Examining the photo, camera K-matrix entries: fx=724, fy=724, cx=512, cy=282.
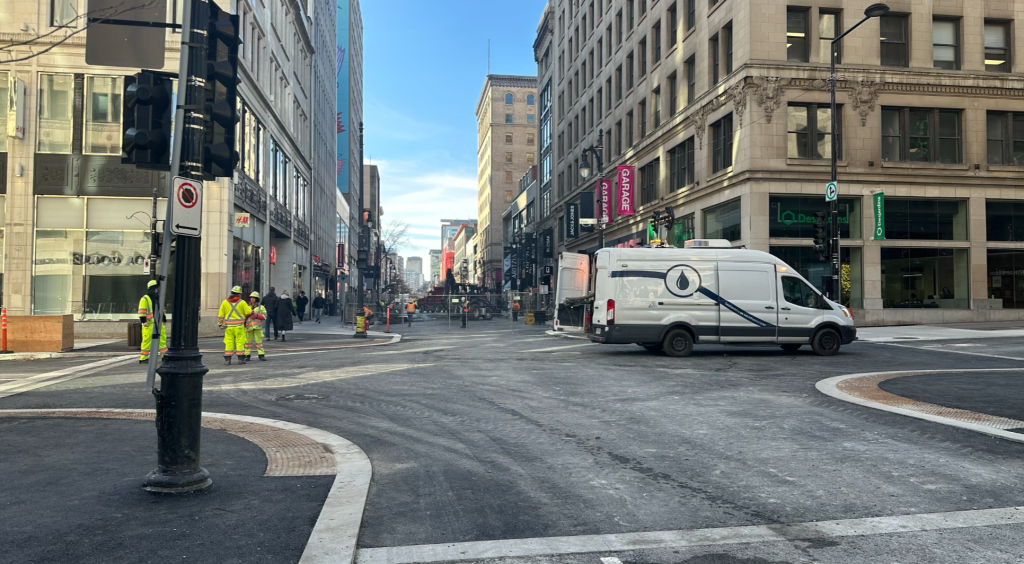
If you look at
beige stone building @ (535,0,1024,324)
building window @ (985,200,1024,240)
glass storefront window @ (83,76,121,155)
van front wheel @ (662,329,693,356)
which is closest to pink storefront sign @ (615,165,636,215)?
beige stone building @ (535,0,1024,324)

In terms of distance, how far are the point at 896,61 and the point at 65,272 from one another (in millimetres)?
32331

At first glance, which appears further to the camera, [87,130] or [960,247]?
[960,247]

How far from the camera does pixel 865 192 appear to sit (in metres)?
28.4

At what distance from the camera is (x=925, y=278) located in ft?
95.4

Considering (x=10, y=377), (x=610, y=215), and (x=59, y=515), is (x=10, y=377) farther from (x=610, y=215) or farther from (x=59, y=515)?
(x=610, y=215)

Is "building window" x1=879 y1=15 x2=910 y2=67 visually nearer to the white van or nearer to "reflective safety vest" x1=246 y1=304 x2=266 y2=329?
the white van

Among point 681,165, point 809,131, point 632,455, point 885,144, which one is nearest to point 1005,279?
point 885,144

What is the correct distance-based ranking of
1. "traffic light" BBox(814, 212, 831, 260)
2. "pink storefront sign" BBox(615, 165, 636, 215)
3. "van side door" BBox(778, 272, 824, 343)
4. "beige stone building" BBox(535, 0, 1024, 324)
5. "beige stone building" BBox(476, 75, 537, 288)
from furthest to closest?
"beige stone building" BBox(476, 75, 537, 288) → "pink storefront sign" BBox(615, 165, 636, 215) → "beige stone building" BBox(535, 0, 1024, 324) → "traffic light" BBox(814, 212, 831, 260) → "van side door" BBox(778, 272, 824, 343)

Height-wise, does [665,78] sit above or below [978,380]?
above

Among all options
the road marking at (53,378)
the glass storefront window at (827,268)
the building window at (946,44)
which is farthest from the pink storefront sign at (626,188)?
the road marking at (53,378)

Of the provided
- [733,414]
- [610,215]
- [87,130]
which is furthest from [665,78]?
[733,414]

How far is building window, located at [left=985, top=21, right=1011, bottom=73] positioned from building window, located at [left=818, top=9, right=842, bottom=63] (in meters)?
6.70

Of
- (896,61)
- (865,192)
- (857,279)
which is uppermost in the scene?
(896,61)

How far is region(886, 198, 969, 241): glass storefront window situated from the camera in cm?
2889
